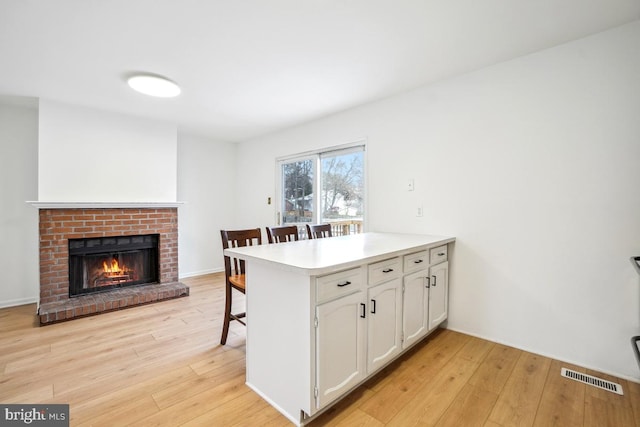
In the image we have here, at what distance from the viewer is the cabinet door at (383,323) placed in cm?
179

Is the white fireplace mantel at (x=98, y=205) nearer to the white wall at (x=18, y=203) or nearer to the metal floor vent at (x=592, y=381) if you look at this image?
the white wall at (x=18, y=203)

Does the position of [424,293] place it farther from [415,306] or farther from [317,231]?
[317,231]

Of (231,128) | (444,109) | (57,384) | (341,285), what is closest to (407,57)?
(444,109)

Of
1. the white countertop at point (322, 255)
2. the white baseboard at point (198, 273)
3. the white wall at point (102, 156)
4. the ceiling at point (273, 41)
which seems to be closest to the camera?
the white countertop at point (322, 255)

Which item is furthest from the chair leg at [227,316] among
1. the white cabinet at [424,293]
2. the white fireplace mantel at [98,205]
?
the white fireplace mantel at [98,205]

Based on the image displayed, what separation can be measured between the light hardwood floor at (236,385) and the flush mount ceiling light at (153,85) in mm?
2338

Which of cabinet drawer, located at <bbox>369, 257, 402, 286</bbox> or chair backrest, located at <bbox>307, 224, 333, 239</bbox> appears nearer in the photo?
cabinet drawer, located at <bbox>369, 257, 402, 286</bbox>

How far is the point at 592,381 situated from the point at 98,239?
4981 mm

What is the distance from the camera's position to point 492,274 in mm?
2494

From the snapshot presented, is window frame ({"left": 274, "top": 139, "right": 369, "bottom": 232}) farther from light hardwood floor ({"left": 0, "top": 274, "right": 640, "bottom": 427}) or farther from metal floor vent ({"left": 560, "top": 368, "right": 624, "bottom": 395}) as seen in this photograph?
metal floor vent ({"left": 560, "top": 368, "right": 624, "bottom": 395})

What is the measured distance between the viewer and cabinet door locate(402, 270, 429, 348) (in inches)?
83.0

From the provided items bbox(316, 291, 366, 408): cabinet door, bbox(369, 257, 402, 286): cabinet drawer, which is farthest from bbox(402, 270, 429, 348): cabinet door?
bbox(316, 291, 366, 408): cabinet door

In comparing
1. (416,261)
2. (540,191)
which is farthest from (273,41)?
(540,191)

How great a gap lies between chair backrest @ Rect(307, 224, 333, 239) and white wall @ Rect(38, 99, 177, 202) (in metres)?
2.36
